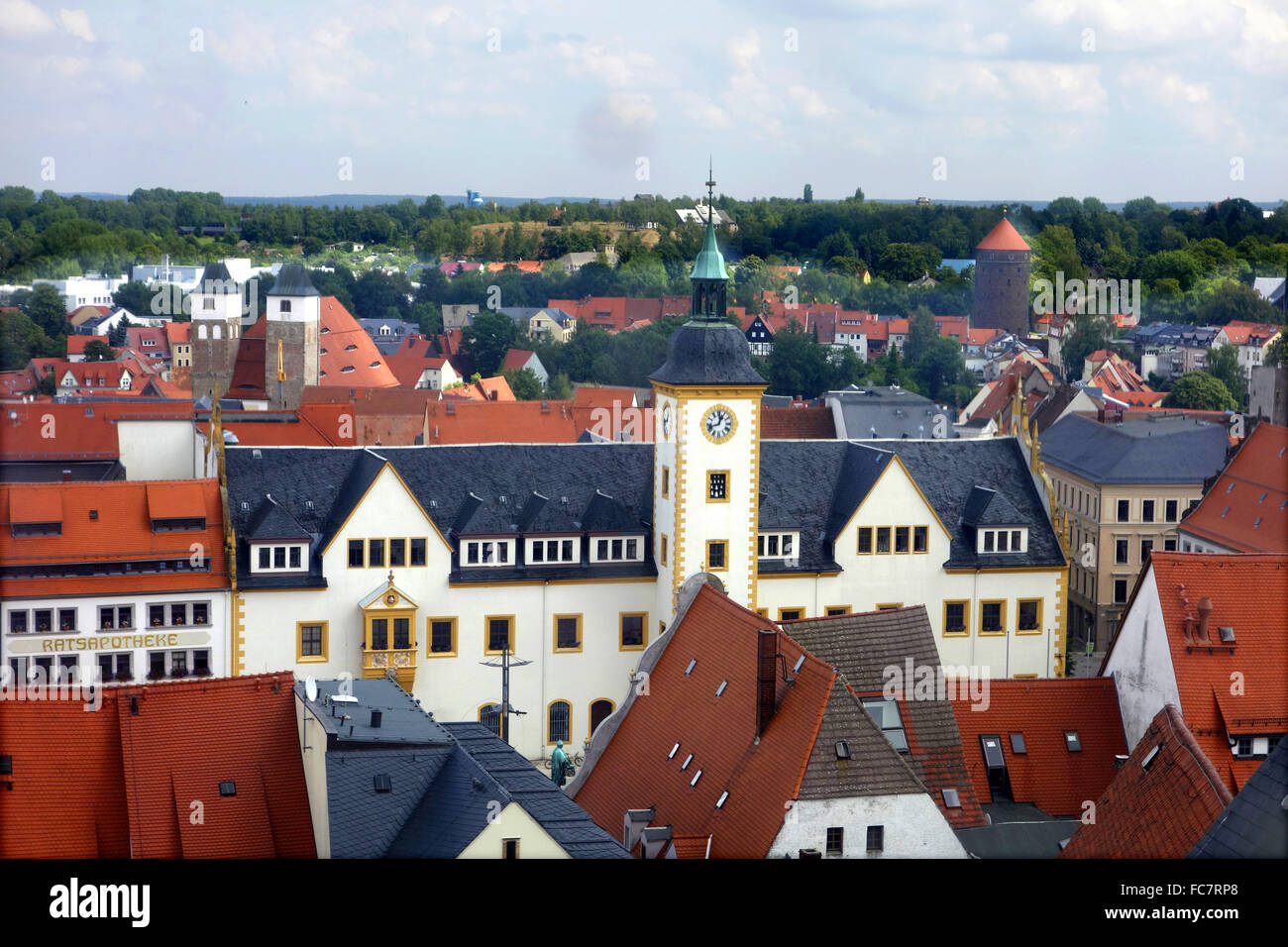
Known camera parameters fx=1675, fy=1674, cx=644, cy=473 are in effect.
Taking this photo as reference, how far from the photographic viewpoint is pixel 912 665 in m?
26.4

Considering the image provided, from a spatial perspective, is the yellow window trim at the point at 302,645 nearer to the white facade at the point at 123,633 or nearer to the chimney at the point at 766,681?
the white facade at the point at 123,633

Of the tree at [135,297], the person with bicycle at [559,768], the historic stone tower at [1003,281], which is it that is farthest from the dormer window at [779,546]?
the historic stone tower at [1003,281]

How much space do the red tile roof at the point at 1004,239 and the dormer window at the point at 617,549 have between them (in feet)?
314

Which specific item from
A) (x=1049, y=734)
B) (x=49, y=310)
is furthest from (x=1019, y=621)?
(x=49, y=310)

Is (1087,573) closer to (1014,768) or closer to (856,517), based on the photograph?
(856,517)

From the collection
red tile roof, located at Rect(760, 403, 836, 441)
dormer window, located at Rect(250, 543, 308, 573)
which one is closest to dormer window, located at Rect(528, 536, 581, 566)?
dormer window, located at Rect(250, 543, 308, 573)

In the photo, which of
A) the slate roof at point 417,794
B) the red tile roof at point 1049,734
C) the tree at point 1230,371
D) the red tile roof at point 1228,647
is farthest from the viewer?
the tree at point 1230,371

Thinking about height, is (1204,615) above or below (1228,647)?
above

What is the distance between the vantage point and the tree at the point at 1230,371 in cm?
9019

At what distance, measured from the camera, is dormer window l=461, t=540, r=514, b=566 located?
3688 centimetres

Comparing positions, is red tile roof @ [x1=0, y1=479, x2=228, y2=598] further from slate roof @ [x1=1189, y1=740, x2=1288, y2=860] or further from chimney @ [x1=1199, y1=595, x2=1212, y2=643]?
slate roof @ [x1=1189, y1=740, x2=1288, y2=860]

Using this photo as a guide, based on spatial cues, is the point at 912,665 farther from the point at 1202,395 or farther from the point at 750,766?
the point at 1202,395

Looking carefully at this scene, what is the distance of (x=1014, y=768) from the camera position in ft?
91.0

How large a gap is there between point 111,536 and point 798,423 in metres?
32.3
